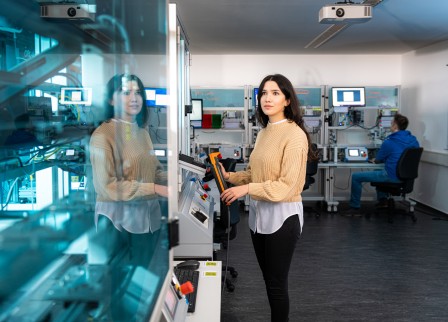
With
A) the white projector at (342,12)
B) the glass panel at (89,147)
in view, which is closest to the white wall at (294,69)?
the white projector at (342,12)

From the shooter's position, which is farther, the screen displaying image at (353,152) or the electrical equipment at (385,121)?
the electrical equipment at (385,121)

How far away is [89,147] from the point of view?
128 cm

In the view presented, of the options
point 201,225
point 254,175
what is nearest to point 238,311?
point 201,225

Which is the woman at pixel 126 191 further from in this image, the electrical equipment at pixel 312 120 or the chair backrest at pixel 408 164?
the electrical equipment at pixel 312 120

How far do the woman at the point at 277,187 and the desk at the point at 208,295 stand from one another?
1.02ft

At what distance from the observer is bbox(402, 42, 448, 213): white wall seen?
652cm

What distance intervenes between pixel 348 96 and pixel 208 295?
5.76 meters

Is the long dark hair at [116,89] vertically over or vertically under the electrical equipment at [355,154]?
over

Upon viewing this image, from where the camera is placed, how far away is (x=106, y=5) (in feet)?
6.20

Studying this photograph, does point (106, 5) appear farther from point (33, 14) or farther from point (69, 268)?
point (69, 268)

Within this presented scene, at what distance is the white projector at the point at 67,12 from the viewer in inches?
67.1

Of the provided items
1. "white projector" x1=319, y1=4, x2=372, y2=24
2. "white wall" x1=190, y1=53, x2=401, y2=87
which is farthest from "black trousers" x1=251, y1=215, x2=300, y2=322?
"white wall" x1=190, y1=53, x2=401, y2=87

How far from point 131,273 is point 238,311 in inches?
87.6

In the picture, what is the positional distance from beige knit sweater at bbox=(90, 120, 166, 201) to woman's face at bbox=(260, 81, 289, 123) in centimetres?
106
